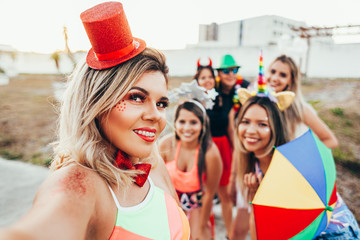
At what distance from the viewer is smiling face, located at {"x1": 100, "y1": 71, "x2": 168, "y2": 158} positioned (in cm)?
106

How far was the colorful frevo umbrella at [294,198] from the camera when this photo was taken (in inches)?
60.9

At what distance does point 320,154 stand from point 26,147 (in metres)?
7.44

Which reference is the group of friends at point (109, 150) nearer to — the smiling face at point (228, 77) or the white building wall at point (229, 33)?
the smiling face at point (228, 77)

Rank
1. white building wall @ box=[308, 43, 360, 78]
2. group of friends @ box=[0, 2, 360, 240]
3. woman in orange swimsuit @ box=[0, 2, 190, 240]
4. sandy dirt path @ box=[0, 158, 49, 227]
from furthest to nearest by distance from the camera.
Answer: white building wall @ box=[308, 43, 360, 78], sandy dirt path @ box=[0, 158, 49, 227], woman in orange swimsuit @ box=[0, 2, 190, 240], group of friends @ box=[0, 2, 360, 240]

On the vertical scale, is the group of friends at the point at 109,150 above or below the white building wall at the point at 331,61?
above

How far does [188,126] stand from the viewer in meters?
2.85

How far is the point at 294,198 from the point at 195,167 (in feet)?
4.34

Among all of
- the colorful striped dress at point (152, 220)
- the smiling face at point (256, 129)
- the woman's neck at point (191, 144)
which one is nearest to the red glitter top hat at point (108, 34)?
the colorful striped dress at point (152, 220)

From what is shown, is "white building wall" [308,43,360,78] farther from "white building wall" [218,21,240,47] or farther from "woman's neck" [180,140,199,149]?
"white building wall" [218,21,240,47]

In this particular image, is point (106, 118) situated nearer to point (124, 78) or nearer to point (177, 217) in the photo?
point (124, 78)

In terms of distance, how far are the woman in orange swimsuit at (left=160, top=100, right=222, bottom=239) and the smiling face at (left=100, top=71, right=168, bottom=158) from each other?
5.58ft

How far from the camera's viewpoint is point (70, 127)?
3.56 ft

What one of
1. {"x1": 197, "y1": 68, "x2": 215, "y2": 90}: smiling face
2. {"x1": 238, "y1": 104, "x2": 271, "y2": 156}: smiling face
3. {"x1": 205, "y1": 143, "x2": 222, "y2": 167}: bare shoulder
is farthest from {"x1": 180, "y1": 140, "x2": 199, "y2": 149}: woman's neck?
{"x1": 197, "y1": 68, "x2": 215, "y2": 90}: smiling face

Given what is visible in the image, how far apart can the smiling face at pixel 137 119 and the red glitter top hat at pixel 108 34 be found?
138mm
